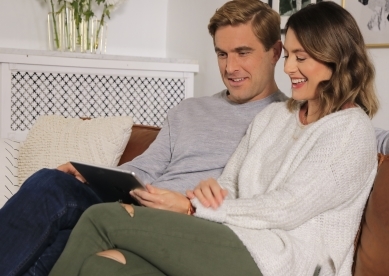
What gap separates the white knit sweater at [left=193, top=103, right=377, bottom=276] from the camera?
1.36 meters

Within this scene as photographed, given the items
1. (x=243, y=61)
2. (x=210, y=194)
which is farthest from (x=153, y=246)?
(x=243, y=61)

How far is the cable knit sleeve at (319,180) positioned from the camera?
4.54 ft

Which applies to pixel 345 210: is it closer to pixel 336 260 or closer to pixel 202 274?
pixel 336 260

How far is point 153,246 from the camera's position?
1.28 metres

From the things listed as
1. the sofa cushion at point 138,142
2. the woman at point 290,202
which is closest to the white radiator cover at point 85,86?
the sofa cushion at point 138,142

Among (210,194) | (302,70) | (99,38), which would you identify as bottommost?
(210,194)

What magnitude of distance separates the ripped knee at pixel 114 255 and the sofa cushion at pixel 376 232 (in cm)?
59

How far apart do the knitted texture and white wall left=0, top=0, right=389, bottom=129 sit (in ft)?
3.18

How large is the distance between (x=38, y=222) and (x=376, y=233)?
835 millimetres

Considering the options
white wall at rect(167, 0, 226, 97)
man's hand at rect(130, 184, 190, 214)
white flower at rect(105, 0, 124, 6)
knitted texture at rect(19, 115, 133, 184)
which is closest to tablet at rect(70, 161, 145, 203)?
man's hand at rect(130, 184, 190, 214)

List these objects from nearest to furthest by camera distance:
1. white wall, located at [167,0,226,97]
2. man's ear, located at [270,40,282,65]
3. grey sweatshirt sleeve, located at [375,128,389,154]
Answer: grey sweatshirt sleeve, located at [375,128,389,154] → man's ear, located at [270,40,282,65] → white wall, located at [167,0,226,97]

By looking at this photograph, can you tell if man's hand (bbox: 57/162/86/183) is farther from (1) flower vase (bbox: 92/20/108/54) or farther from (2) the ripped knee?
(1) flower vase (bbox: 92/20/108/54)

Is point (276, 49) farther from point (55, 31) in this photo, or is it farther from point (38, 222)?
point (55, 31)

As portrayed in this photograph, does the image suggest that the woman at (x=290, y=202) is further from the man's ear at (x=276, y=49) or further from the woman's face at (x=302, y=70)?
the man's ear at (x=276, y=49)
